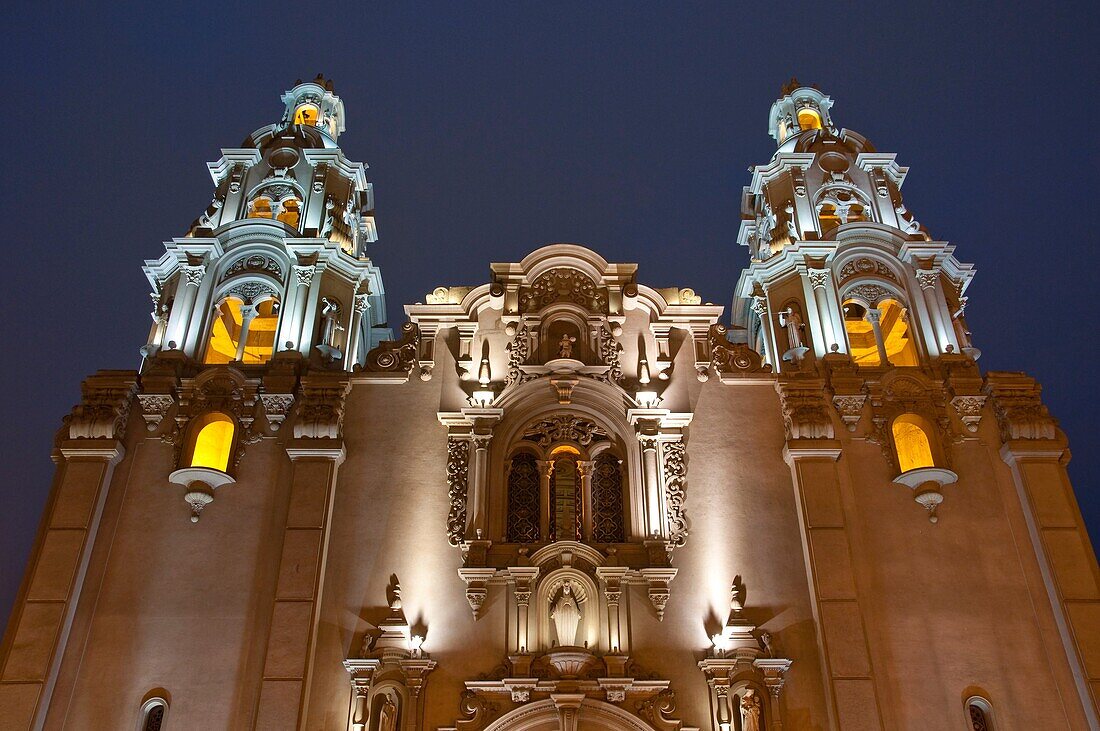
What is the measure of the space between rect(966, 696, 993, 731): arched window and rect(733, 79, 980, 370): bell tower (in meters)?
9.00

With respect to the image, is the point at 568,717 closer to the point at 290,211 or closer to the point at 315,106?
the point at 290,211

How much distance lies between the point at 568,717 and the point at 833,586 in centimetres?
657

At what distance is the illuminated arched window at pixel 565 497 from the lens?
→ 24.4 m

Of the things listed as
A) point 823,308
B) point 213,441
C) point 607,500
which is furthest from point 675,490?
point 213,441

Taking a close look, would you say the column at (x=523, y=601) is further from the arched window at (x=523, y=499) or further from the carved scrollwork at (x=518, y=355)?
the carved scrollwork at (x=518, y=355)

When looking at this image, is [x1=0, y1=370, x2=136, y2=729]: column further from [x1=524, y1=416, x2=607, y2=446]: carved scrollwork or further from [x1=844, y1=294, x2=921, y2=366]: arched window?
[x1=844, y1=294, x2=921, y2=366]: arched window

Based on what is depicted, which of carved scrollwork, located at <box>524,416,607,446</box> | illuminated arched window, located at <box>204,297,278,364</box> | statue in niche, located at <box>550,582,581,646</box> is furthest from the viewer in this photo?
illuminated arched window, located at <box>204,297,278,364</box>

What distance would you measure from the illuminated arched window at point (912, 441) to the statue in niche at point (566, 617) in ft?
29.4

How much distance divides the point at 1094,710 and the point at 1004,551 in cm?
391

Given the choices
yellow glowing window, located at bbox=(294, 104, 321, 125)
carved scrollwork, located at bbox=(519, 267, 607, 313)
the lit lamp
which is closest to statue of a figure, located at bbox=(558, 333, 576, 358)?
carved scrollwork, located at bbox=(519, 267, 607, 313)

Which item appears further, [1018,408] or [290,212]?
[290,212]

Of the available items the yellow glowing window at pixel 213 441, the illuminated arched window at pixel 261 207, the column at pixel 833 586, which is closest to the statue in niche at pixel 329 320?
the yellow glowing window at pixel 213 441

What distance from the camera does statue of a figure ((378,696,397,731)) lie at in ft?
68.9

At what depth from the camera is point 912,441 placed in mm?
26609
